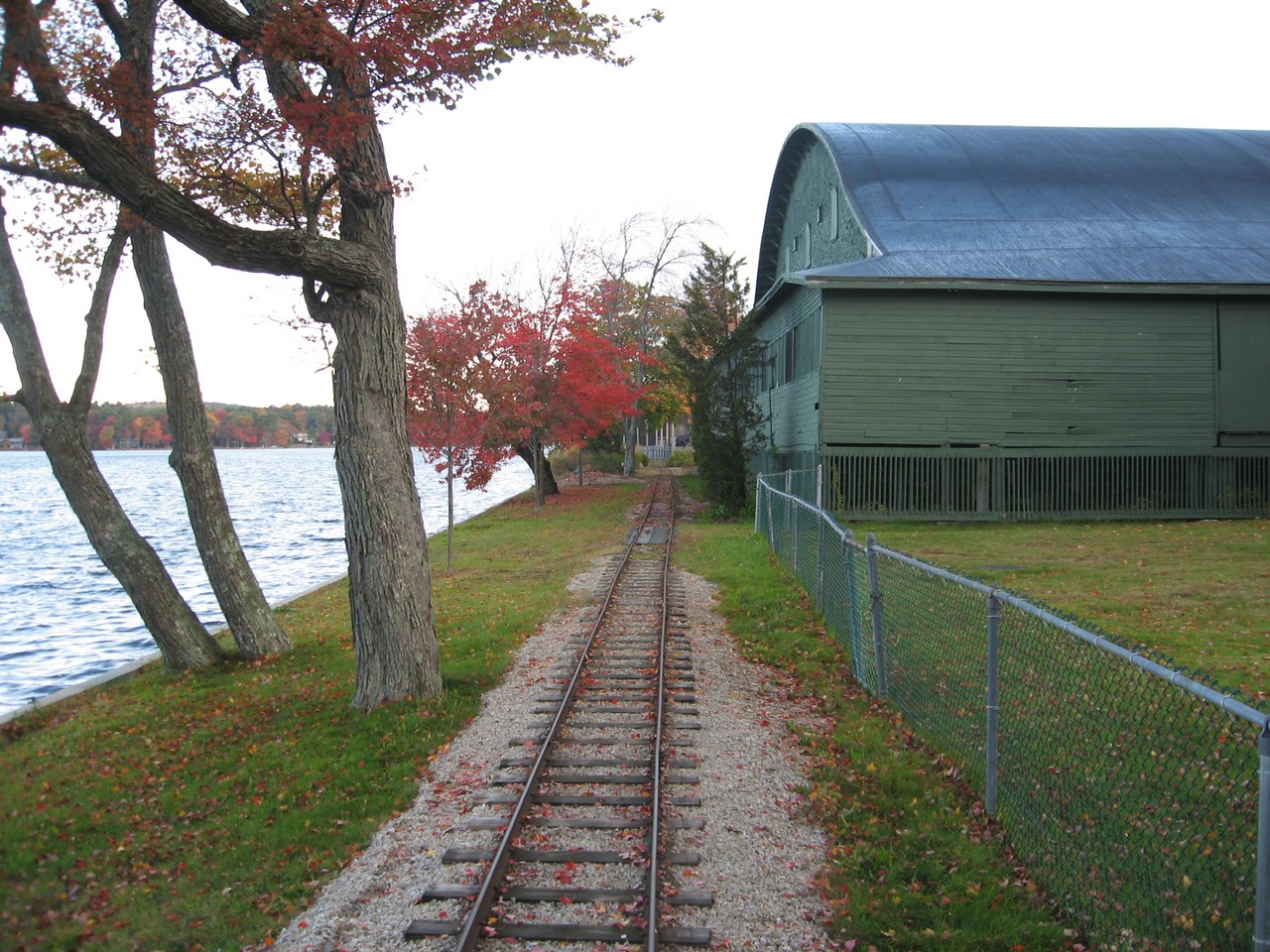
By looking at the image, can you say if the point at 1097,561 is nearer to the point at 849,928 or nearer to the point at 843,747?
the point at 843,747

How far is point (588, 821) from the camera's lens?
19.5 feet

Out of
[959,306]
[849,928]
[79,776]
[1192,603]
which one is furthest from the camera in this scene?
[959,306]

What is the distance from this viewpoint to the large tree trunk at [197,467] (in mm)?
10969

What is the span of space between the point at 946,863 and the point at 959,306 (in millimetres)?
18444

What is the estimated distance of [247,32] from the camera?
8445mm

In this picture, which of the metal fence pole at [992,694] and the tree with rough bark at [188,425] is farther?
the tree with rough bark at [188,425]

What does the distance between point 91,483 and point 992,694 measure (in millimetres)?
Result: 9456

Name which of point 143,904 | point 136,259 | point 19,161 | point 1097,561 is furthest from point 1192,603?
point 19,161

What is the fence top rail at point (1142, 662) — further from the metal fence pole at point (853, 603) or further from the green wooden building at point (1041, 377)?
the green wooden building at point (1041, 377)

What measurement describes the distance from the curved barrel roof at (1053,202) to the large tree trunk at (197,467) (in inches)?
541

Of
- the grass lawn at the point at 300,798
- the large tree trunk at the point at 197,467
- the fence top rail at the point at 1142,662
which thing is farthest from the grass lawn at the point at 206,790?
the fence top rail at the point at 1142,662

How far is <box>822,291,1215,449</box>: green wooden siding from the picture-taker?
71.8 ft

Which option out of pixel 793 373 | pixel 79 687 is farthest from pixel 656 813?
pixel 793 373

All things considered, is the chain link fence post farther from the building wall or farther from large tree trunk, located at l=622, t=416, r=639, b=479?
large tree trunk, located at l=622, t=416, r=639, b=479
